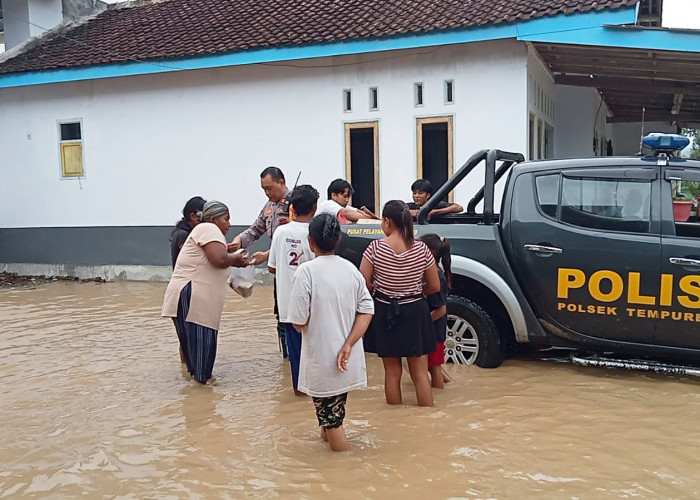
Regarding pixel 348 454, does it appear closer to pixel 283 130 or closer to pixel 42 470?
pixel 42 470

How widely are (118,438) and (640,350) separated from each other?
3.92 metres

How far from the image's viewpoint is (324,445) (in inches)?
171

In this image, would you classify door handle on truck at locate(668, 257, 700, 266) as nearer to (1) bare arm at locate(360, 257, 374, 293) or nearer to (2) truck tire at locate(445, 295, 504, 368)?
(2) truck tire at locate(445, 295, 504, 368)

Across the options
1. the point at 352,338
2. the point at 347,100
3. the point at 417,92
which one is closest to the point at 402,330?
the point at 352,338

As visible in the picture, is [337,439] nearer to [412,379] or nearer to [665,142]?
[412,379]

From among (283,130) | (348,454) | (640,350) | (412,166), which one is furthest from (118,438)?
(283,130)

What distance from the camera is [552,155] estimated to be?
13906mm

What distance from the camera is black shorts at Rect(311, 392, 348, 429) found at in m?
4.01

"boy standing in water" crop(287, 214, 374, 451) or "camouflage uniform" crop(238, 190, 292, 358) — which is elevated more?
"camouflage uniform" crop(238, 190, 292, 358)

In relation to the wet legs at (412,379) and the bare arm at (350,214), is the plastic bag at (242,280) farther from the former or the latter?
the wet legs at (412,379)

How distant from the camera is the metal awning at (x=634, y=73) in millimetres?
9969

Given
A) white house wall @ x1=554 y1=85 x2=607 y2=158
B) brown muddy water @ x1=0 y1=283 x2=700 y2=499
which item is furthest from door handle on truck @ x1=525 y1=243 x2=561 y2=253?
Result: white house wall @ x1=554 y1=85 x2=607 y2=158

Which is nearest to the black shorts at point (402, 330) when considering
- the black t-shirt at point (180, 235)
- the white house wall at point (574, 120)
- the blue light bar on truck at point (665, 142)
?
the blue light bar on truck at point (665, 142)

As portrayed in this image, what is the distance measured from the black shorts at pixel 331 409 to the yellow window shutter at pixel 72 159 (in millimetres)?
11951
